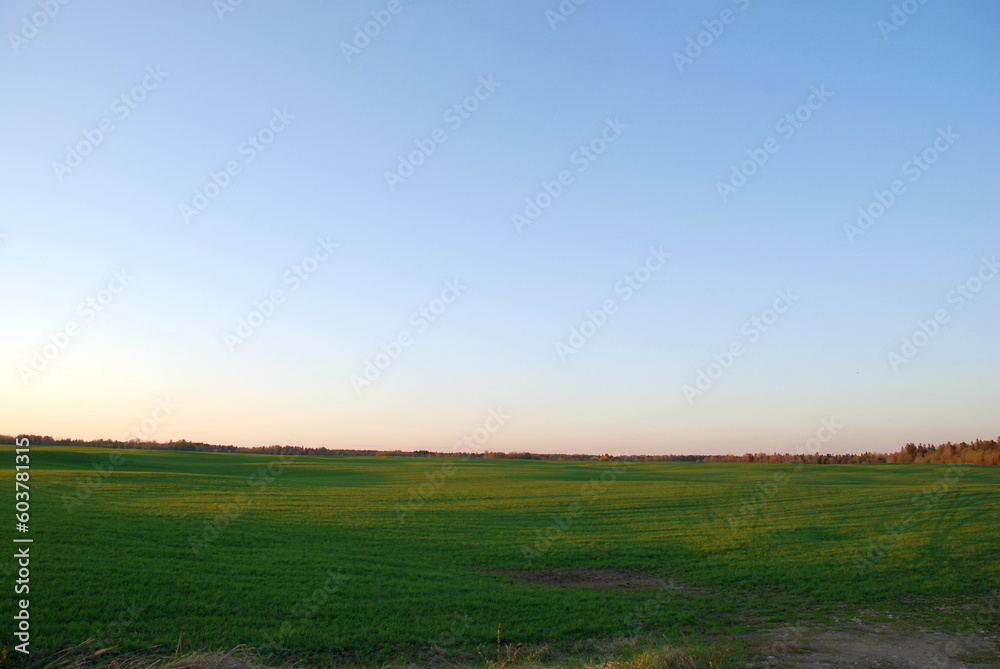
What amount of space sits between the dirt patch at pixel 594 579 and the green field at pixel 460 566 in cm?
54

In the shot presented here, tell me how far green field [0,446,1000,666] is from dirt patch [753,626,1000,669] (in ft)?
2.81

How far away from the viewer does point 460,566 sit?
20594 millimetres

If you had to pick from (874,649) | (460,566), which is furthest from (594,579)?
(874,649)

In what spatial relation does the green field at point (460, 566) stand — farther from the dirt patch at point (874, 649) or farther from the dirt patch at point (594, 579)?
the dirt patch at point (874, 649)

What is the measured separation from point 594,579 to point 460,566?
14.8ft

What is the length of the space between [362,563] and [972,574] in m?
20.1

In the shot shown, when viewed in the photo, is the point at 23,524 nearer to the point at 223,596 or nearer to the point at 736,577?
the point at 223,596

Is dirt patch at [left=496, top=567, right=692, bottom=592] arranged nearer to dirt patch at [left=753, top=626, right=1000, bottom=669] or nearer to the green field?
the green field

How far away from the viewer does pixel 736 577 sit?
1977 cm

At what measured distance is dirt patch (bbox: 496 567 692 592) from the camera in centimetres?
1878

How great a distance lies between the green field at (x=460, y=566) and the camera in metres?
13.1

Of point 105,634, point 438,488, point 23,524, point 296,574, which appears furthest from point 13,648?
point 438,488

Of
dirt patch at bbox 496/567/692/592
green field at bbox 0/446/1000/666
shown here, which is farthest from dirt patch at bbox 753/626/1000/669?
dirt patch at bbox 496/567/692/592

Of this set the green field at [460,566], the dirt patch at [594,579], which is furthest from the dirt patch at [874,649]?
the dirt patch at [594,579]
